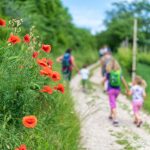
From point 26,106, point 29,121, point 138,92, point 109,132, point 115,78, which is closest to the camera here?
point 29,121

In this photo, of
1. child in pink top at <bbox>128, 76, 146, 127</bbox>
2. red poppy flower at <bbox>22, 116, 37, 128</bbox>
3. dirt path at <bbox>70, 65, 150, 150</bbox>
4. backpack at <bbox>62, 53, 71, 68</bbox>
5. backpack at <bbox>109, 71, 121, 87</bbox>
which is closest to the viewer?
red poppy flower at <bbox>22, 116, 37, 128</bbox>

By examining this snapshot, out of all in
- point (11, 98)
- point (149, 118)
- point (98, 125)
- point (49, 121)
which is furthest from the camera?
point (149, 118)

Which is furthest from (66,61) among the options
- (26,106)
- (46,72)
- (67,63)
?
(26,106)

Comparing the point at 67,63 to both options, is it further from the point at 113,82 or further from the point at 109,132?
the point at 109,132

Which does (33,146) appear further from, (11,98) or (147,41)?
(147,41)

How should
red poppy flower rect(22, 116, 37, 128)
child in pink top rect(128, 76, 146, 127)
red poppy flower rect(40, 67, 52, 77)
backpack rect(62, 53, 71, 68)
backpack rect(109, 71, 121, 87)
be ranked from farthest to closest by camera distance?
1. backpack rect(62, 53, 71, 68)
2. backpack rect(109, 71, 121, 87)
3. child in pink top rect(128, 76, 146, 127)
4. red poppy flower rect(40, 67, 52, 77)
5. red poppy flower rect(22, 116, 37, 128)

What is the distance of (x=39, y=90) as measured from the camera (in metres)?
7.36

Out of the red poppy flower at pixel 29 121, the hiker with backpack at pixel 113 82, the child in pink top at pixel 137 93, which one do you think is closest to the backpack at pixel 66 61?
the hiker with backpack at pixel 113 82

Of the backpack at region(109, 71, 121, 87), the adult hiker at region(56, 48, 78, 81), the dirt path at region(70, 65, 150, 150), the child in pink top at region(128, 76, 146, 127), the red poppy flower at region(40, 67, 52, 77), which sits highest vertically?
the adult hiker at region(56, 48, 78, 81)

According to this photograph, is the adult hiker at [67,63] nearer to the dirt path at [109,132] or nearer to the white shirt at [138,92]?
the dirt path at [109,132]

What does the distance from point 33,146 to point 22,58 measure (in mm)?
1228

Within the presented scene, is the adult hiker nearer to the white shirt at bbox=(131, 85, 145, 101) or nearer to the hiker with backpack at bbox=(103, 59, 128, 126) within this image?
the hiker with backpack at bbox=(103, 59, 128, 126)

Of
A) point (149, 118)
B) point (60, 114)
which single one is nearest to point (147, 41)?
point (149, 118)

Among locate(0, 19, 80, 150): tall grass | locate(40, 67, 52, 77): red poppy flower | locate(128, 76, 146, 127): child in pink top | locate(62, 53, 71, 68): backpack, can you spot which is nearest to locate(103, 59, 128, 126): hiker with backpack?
locate(128, 76, 146, 127): child in pink top
